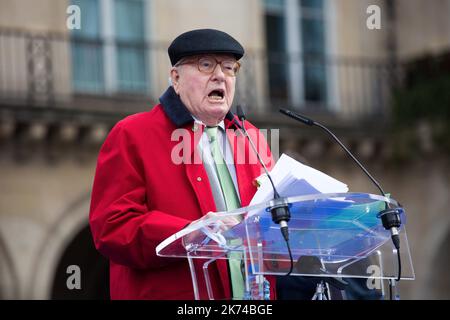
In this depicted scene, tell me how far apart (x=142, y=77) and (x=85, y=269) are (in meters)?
2.20

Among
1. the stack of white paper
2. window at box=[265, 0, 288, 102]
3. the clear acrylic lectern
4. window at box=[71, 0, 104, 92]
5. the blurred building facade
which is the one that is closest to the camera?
the clear acrylic lectern

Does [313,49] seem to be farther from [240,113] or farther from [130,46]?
[240,113]

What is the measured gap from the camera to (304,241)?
14.0 ft

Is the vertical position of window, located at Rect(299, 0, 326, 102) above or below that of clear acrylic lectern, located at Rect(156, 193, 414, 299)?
above

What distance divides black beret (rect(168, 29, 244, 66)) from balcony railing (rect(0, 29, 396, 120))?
27.4 ft

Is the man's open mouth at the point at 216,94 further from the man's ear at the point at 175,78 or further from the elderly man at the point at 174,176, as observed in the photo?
the man's ear at the point at 175,78

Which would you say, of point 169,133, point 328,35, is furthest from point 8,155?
point 169,133

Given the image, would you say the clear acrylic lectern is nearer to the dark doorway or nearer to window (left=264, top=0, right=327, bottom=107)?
the dark doorway

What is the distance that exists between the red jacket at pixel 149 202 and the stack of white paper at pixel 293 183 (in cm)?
29

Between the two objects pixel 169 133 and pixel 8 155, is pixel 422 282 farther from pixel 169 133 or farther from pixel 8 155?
pixel 169 133

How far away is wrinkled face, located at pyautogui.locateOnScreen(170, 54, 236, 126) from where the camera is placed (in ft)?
14.7

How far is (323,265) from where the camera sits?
4.29m
